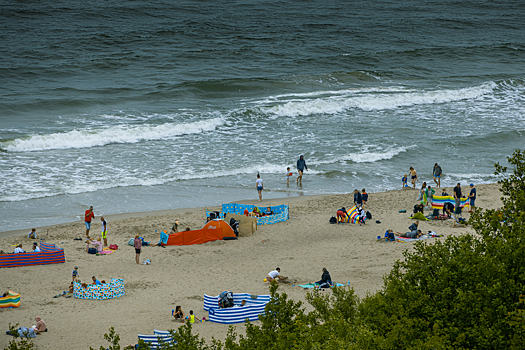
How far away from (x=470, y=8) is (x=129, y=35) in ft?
167

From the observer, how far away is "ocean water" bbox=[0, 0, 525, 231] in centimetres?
2341

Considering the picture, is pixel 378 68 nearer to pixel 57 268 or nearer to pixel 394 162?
pixel 394 162

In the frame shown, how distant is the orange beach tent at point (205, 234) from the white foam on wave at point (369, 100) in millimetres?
18656

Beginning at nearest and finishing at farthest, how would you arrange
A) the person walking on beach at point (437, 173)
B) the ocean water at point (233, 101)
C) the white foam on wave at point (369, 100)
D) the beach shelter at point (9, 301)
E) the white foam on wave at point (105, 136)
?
1. the beach shelter at point (9, 301)
2. the person walking on beach at point (437, 173)
3. the ocean water at point (233, 101)
4. the white foam on wave at point (105, 136)
5. the white foam on wave at point (369, 100)

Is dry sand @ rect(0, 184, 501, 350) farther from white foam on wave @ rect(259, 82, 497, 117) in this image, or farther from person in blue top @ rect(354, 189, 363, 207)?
white foam on wave @ rect(259, 82, 497, 117)

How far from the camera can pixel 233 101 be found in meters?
37.1

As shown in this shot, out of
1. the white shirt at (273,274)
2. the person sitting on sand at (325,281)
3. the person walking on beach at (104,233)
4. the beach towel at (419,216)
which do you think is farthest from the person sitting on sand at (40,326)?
the beach towel at (419,216)

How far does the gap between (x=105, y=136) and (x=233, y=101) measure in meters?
11.2

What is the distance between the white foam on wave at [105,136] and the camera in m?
26.9

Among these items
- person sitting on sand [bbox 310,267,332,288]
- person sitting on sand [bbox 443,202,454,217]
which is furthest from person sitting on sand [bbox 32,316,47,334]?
person sitting on sand [bbox 443,202,454,217]

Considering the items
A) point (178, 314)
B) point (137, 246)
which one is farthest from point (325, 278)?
point (137, 246)

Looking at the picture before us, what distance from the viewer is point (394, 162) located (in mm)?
26422

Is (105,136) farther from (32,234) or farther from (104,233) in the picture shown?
(104,233)

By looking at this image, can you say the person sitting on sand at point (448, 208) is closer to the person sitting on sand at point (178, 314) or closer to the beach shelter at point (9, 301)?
the person sitting on sand at point (178, 314)
